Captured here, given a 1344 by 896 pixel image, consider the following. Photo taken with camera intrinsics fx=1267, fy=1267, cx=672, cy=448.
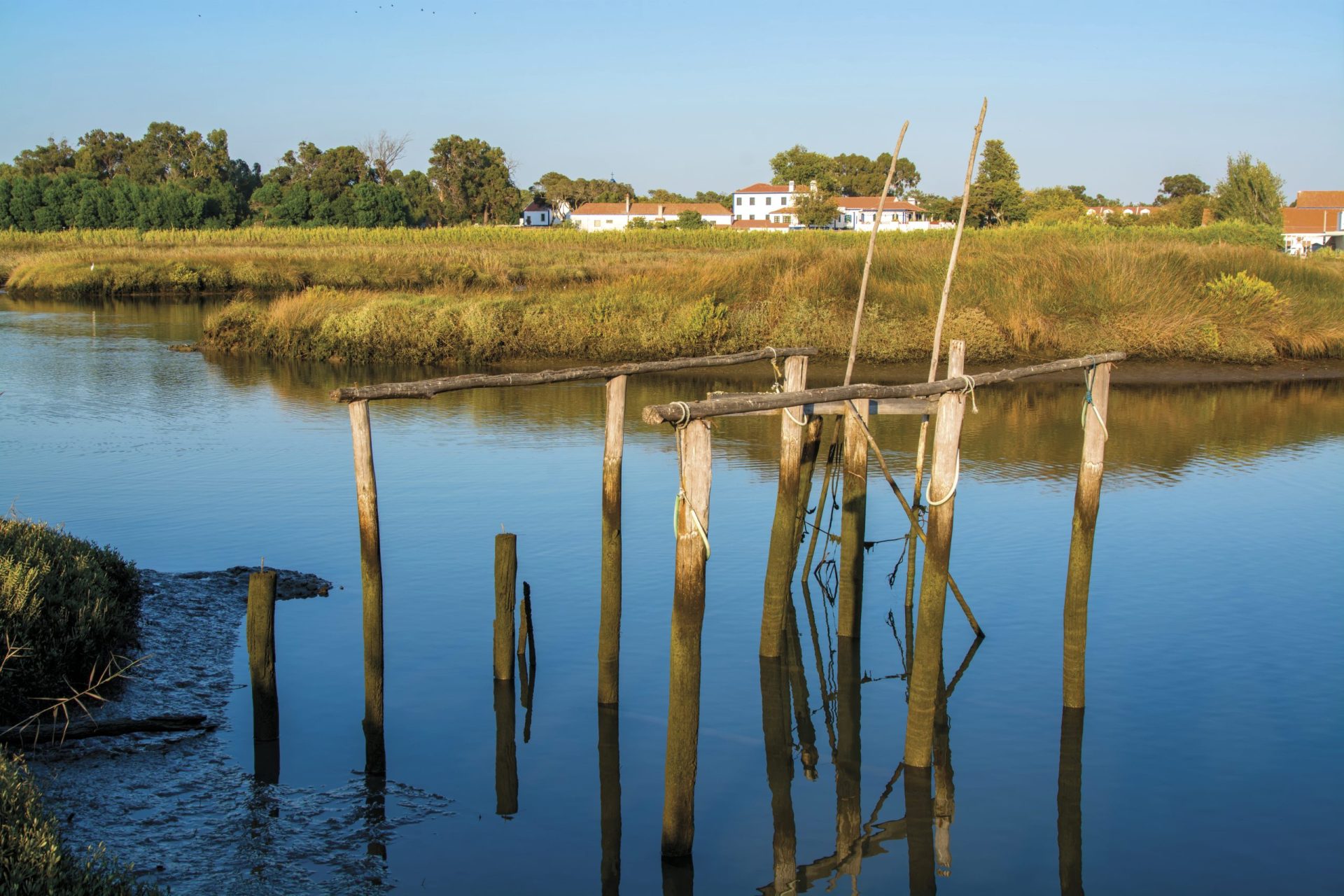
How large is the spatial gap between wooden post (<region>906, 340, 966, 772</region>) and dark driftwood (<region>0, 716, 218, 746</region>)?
4.33 metres

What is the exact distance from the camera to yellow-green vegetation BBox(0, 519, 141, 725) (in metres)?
7.42

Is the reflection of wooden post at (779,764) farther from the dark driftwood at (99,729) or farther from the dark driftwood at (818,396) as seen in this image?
the dark driftwood at (99,729)

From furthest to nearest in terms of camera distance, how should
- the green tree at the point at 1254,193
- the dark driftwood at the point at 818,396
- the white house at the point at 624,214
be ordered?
the white house at the point at 624,214 < the green tree at the point at 1254,193 < the dark driftwood at the point at 818,396

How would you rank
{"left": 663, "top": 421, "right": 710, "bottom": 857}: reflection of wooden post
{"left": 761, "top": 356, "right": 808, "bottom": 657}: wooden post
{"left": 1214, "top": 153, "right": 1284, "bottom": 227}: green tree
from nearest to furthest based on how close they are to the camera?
{"left": 663, "top": 421, "right": 710, "bottom": 857}: reflection of wooden post → {"left": 761, "top": 356, "right": 808, "bottom": 657}: wooden post → {"left": 1214, "top": 153, "right": 1284, "bottom": 227}: green tree

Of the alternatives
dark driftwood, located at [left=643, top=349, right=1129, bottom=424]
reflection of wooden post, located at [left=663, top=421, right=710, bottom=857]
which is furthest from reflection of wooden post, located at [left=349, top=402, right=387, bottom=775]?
dark driftwood, located at [left=643, top=349, right=1129, bottom=424]

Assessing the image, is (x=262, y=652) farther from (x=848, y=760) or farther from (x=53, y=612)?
(x=848, y=760)

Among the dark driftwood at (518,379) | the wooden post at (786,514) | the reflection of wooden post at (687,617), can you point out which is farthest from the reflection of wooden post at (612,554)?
the reflection of wooden post at (687,617)

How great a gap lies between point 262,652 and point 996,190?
7145cm

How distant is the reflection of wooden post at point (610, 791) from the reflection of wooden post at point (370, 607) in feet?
4.30

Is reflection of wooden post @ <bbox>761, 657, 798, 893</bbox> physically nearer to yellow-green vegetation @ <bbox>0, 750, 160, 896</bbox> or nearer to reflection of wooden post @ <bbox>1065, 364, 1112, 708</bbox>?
reflection of wooden post @ <bbox>1065, 364, 1112, 708</bbox>

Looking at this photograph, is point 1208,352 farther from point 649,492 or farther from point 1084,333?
point 649,492

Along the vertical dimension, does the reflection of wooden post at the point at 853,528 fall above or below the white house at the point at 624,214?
below

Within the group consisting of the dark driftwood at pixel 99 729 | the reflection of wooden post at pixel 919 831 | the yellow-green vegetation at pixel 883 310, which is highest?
the yellow-green vegetation at pixel 883 310

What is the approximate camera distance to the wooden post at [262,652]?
7160 mm
